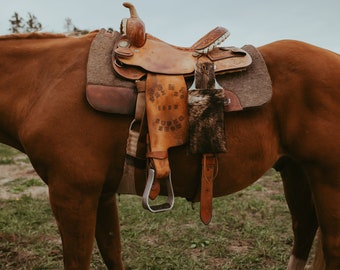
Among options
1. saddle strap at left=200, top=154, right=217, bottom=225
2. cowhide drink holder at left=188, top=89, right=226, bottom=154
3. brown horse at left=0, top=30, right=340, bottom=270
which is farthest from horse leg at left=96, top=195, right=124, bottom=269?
cowhide drink holder at left=188, top=89, right=226, bottom=154

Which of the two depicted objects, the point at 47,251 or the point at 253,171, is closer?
the point at 253,171

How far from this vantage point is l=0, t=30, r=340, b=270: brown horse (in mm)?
1771

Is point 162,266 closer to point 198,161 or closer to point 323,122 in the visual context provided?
point 198,161

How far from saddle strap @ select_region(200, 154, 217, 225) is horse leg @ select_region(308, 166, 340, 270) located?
0.58 meters

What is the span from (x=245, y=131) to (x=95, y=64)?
89cm

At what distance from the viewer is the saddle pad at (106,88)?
69.9 inches

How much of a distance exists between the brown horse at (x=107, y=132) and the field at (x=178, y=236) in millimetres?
765

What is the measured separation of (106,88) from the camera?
1.81m

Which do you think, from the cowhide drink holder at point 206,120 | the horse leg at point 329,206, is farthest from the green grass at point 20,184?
the horse leg at point 329,206

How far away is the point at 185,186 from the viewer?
198 centimetres

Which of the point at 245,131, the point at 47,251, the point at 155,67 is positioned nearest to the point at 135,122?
the point at 155,67

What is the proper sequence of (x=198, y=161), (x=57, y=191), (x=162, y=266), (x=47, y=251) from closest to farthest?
(x=57, y=191) < (x=198, y=161) < (x=162, y=266) < (x=47, y=251)

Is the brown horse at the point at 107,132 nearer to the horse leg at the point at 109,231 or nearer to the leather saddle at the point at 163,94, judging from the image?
the leather saddle at the point at 163,94

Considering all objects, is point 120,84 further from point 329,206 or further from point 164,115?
point 329,206
